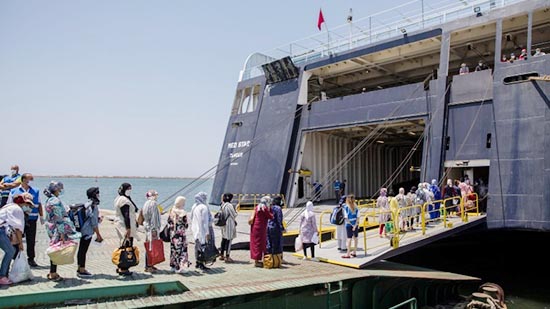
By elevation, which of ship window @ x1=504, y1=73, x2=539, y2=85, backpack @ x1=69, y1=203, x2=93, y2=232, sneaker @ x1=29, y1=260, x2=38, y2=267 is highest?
ship window @ x1=504, y1=73, x2=539, y2=85

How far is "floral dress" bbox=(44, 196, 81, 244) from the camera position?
6.29 metres

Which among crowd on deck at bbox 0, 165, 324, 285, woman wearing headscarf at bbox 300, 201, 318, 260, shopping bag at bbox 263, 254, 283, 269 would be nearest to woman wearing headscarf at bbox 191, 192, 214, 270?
crowd on deck at bbox 0, 165, 324, 285

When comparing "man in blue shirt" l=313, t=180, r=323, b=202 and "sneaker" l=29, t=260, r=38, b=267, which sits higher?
"man in blue shirt" l=313, t=180, r=323, b=202

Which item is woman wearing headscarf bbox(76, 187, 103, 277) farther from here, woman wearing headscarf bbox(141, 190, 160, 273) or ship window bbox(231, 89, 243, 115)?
ship window bbox(231, 89, 243, 115)

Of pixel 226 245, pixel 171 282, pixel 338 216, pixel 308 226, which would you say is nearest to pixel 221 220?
pixel 226 245

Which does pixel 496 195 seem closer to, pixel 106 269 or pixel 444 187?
pixel 444 187

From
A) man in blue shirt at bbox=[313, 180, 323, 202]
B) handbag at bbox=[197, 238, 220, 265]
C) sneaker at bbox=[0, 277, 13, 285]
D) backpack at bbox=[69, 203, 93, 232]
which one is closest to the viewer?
sneaker at bbox=[0, 277, 13, 285]

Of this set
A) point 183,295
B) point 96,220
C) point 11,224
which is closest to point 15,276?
point 11,224

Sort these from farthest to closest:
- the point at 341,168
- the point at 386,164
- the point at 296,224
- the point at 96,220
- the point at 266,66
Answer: the point at 386,164, the point at 341,168, the point at 266,66, the point at 296,224, the point at 96,220

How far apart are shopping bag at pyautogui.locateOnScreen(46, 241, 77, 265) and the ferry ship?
1067 centimetres

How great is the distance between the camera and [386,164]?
2652 centimetres

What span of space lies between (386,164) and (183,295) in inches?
875

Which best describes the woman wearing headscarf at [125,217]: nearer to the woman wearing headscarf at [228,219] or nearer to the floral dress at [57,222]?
the floral dress at [57,222]

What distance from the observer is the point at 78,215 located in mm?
6754
